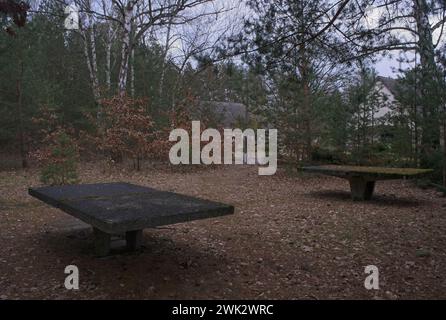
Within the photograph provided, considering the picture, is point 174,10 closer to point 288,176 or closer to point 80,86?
point 80,86

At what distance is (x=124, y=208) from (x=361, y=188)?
4811 millimetres

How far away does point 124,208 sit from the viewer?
11.1ft

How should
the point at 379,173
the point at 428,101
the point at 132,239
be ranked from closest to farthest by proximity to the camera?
the point at 132,239 < the point at 379,173 < the point at 428,101

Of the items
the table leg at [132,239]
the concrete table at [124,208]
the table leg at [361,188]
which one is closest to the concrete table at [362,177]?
the table leg at [361,188]

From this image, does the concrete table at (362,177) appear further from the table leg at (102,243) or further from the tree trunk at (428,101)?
the table leg at (102,243)

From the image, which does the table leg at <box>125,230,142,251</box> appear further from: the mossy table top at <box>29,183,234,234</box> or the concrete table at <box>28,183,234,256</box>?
the mossy table top at <box>29,183,234,234</box>

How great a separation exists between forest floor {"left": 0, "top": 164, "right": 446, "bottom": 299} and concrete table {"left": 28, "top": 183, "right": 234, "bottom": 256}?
446mm

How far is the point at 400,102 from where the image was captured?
8547mm

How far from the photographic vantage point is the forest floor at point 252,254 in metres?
3.12

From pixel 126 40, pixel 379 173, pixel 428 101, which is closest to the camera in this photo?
pixel 379 173

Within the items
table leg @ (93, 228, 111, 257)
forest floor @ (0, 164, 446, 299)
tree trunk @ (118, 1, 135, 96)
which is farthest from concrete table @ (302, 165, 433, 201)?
tree trunk @ (118, 1, 135, 96)

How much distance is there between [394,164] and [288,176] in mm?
2575

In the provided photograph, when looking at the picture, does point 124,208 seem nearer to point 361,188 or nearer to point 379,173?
point 379,173

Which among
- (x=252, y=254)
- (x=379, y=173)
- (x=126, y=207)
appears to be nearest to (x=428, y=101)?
(x=379, y=173)
